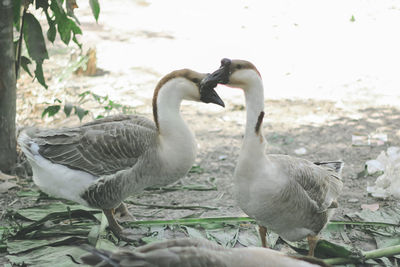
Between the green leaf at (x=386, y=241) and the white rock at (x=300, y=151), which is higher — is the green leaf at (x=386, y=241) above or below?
below

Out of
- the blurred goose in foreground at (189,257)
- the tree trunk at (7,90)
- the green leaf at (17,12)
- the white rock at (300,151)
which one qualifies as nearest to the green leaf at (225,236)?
the blurred goose in foreground at (189,257)

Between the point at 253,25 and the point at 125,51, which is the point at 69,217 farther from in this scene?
the point at 253,25

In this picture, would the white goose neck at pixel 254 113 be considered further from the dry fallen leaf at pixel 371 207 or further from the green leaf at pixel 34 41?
the green leaf at pixel 34 41

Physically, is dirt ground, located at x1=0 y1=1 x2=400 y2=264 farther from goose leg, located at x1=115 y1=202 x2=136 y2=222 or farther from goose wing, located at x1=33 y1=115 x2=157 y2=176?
goose wing, located at x1=33 y1=115 x2=157 y2=176

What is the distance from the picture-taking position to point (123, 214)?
4.30 meters

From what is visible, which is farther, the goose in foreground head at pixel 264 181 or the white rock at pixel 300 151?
the white rock at pixel 300 151

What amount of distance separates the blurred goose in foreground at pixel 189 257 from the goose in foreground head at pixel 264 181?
80cm

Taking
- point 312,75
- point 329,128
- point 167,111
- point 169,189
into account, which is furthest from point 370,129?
point 167,111

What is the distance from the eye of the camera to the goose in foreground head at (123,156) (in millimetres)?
3914

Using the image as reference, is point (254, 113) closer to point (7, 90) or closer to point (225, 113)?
point (7, 90)

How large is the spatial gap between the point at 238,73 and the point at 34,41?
95.0 inches

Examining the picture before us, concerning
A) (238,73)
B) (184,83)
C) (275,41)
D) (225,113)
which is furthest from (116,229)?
(275,41)

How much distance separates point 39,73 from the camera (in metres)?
4.84

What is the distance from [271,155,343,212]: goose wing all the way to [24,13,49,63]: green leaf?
→ 2.47 meters
